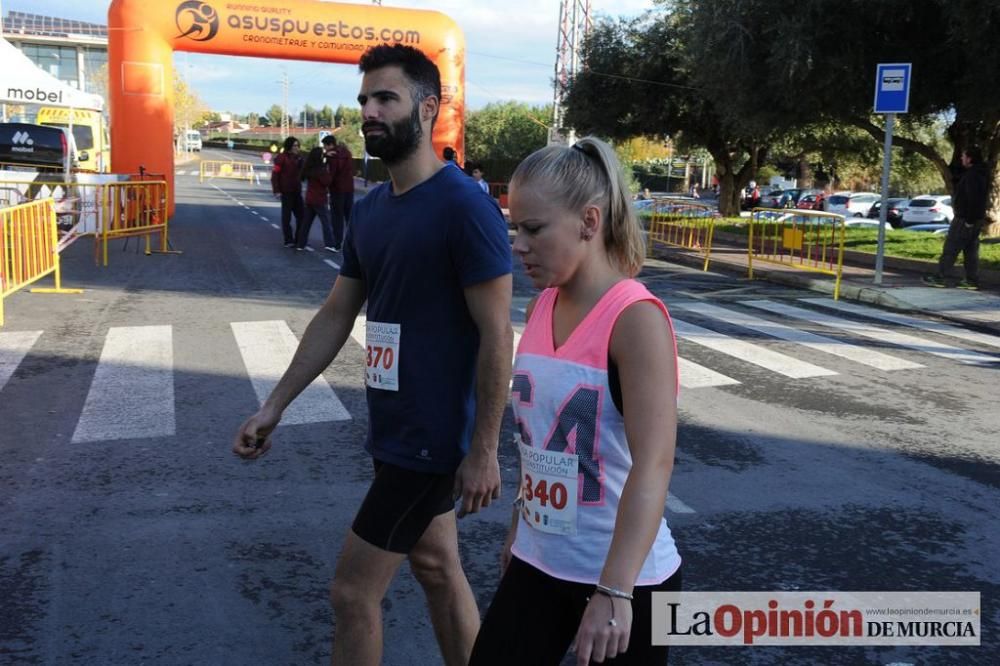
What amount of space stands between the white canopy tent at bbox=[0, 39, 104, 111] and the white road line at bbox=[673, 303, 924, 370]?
1343cm

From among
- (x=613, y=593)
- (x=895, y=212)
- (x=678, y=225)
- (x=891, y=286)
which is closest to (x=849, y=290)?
(x=891, y=286)

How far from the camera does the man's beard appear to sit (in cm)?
283

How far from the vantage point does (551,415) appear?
2.18m

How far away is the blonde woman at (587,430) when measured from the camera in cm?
202

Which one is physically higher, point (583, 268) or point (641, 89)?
point (641, 89)

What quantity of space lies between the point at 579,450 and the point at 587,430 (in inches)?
1.9

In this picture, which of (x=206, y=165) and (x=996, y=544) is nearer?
(x=996, y=544)

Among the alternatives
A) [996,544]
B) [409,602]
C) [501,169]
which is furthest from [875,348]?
[501,169]

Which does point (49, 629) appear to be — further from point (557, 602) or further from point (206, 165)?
point (206, 165)

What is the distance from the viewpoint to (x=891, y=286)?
1466 centimetres

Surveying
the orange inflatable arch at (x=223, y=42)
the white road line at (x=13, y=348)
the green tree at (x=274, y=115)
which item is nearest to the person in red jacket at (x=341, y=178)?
the orange inflatable arch at (x=223, y=42)

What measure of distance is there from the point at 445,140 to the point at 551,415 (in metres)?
23.7

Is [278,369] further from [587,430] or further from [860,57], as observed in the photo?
[860,57]

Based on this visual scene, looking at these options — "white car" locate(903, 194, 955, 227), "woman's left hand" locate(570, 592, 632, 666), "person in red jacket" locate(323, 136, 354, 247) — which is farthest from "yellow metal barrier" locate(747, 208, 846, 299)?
"white car" locate(903, 194, 955, 227)
